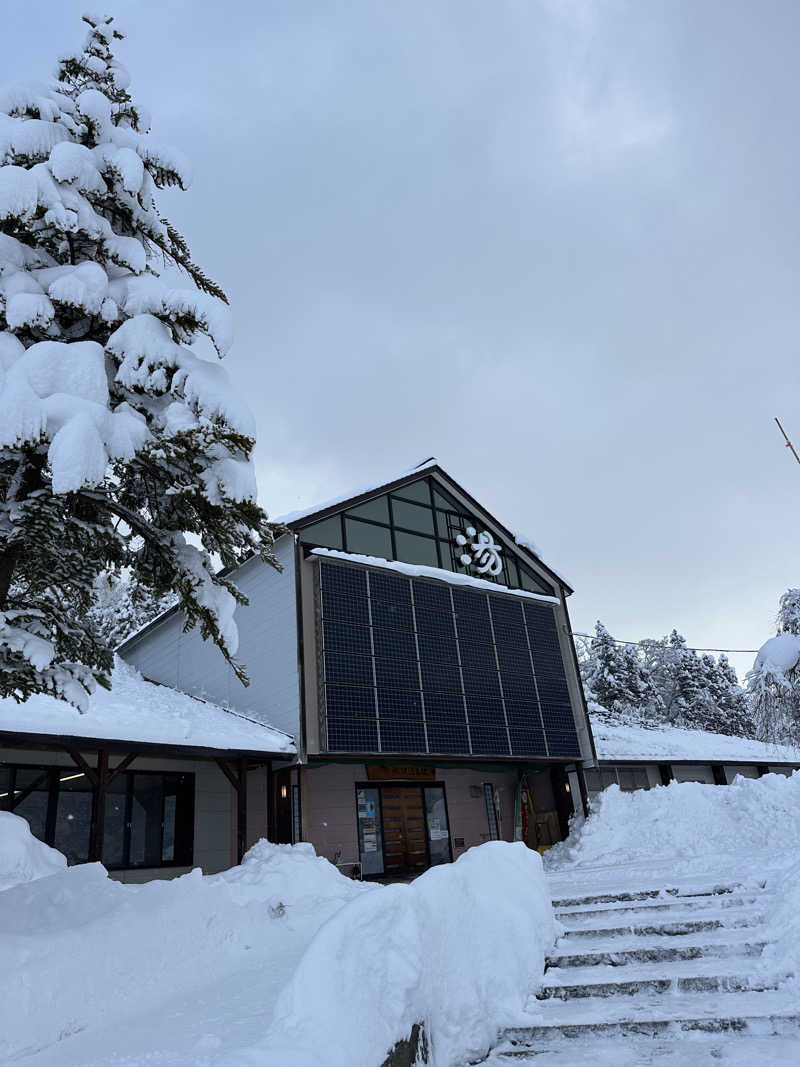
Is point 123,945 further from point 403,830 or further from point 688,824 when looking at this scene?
point 688,824

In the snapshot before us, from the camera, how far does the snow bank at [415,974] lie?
3.77 metres

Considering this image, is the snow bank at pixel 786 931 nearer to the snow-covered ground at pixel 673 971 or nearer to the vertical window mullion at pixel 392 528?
the snow-covered ground at pixel 673 971

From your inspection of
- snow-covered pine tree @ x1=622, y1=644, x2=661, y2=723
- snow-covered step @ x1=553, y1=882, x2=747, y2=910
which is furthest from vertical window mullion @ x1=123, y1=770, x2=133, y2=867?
snow-covered pine tree @ x1=622, y1=644, x2=661, y2=723

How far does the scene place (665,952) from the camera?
20.2 ft

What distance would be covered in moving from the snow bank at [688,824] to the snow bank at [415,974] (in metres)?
6.88

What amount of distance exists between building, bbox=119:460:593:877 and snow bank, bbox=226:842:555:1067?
24.3 feet

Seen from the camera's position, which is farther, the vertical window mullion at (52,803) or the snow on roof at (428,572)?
the snow on roof at (428,572)

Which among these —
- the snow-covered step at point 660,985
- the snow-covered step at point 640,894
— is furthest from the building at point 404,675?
the snow-covered step at point 660,985

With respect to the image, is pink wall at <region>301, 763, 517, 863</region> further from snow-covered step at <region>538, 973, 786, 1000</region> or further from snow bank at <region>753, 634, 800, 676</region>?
snow-covered step at <region>538, 973, 786, 1000</region>

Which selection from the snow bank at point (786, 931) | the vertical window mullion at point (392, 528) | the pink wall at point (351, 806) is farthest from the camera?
the vertical window mullion at point (392, 528)

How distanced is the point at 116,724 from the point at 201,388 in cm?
726

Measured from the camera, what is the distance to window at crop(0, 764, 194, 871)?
12227 millimetres

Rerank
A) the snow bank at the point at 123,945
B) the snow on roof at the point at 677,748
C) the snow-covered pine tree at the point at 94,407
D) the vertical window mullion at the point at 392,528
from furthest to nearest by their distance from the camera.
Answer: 1. the snow on roof at the point at 677,748
2. the vertical window mullion at the point at 392,528
3. the snow-covered pine tree at the point at 94,407
4. the snow bank at the point at 123,945

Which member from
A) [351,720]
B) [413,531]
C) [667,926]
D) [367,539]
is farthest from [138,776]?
[667,926]
